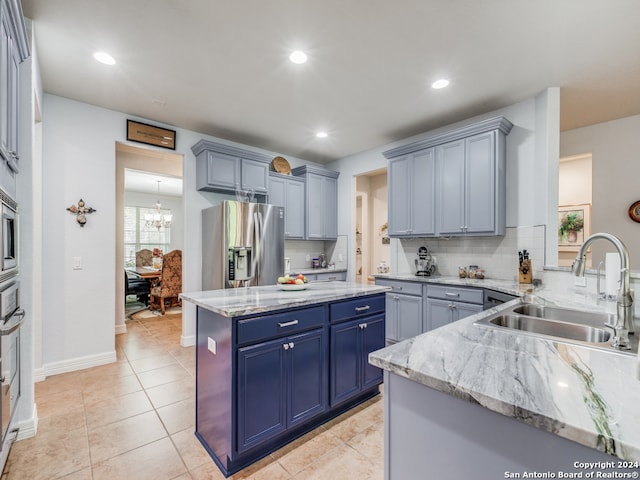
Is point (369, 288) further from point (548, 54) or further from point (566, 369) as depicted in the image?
point (548, 54)

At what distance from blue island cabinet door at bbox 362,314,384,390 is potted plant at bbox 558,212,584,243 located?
13.2ft

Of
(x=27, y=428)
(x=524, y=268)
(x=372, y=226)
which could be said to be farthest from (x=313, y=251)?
(x=27, y=428)

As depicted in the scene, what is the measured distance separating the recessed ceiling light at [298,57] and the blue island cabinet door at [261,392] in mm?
2170

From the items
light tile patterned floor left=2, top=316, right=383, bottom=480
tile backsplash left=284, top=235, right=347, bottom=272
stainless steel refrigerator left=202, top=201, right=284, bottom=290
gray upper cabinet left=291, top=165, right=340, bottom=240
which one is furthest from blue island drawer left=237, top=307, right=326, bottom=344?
tile backsplash left=284, top=235, right=347, bottom=272

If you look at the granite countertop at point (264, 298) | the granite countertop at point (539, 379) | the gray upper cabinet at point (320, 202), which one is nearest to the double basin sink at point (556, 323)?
the granite countertop at point (539, 379)

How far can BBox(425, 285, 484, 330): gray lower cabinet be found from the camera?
305 centimetres

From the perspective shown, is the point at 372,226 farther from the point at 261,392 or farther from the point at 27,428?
the point at 27,428

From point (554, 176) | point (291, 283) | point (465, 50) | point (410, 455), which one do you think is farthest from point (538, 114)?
point (410, 455)

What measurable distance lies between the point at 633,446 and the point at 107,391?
11.0 feet

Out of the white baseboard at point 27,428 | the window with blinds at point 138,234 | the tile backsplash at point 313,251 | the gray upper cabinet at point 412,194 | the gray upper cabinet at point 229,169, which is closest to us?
the white baseboard at point 27,428

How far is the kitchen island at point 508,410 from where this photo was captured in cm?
63

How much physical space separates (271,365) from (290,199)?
325 centimetres

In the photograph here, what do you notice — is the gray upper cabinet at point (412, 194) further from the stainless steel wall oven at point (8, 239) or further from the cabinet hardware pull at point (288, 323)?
the stainless steel wall oven at point (8, 239)

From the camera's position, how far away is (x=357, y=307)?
7.72 ft
